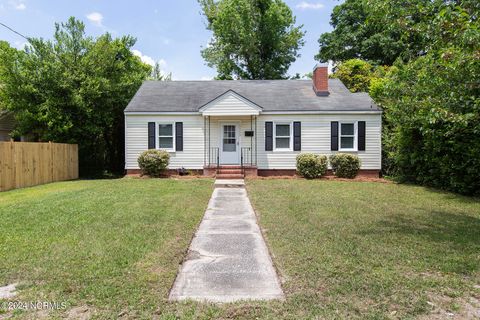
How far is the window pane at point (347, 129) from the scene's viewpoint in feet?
50.5

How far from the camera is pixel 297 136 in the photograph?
15383 millimetres

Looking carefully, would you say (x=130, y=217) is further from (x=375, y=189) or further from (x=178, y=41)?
(x=178, y=41)

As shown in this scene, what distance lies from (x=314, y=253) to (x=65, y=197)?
769 cm

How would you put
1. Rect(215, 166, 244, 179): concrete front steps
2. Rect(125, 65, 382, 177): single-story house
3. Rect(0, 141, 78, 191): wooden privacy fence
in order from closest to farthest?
Rect(0, 141, 78, 191): wooden privacy fence
Rect(215, 166, 244, 179): concrete front steps
Rect(125, 65, 382, 177): single-story house

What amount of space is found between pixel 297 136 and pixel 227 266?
1183 centimetres

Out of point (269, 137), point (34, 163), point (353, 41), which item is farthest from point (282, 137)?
point (353, 41)

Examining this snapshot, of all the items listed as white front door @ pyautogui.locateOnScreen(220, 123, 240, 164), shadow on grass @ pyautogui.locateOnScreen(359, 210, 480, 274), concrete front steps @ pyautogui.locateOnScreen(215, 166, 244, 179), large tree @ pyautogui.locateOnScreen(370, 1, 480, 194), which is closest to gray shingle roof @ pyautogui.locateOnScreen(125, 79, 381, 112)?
white front door @ pyautogui.locateOnScreen(220, 123, 240, 164)

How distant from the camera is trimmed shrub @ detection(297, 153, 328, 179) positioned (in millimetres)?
14555

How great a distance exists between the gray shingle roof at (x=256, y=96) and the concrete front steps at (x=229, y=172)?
3096 mm

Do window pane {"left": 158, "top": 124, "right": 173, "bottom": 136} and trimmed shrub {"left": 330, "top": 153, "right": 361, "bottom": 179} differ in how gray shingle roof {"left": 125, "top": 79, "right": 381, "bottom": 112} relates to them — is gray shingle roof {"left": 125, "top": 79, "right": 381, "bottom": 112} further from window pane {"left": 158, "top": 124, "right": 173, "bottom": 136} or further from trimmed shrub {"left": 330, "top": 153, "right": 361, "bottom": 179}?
trimmed shrub {"left": 330, "top": 153, "right": 361, "bottom": 179}

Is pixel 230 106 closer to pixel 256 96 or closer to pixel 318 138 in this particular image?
pixel 256 96

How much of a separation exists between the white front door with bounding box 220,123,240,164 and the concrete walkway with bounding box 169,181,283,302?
8842 mm

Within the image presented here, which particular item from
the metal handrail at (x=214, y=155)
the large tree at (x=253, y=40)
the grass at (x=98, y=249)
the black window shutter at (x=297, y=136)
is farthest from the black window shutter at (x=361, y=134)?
the large tree at (x=253, y=40)

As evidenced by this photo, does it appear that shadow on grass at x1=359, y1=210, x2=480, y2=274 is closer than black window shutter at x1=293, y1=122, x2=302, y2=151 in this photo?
Yes
